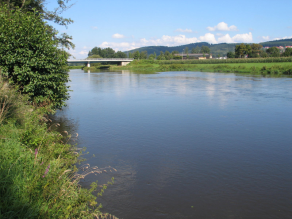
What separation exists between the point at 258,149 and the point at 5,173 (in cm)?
863

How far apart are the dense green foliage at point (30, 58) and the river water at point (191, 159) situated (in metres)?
2.33

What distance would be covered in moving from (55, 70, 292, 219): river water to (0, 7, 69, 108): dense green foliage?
233 cm

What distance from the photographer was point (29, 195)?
4391mm

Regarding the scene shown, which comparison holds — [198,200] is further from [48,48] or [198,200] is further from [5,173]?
[48,48]

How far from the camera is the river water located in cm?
636

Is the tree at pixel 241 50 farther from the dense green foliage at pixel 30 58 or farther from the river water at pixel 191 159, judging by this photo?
the dense green foliage at pixel 30 58

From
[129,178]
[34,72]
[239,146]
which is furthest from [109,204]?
[34,72]

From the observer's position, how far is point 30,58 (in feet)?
39.6

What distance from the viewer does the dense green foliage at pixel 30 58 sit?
11.8 metres

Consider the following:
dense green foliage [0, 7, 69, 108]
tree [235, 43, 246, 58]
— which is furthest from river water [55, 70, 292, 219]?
tree [235, 43, 246, 58]

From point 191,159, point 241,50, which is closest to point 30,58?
point 191,159

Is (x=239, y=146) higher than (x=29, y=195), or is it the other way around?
(x=29, y=195)

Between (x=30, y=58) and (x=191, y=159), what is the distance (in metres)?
8.46

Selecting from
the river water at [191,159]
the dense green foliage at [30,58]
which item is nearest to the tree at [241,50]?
the river water at [191,159]
